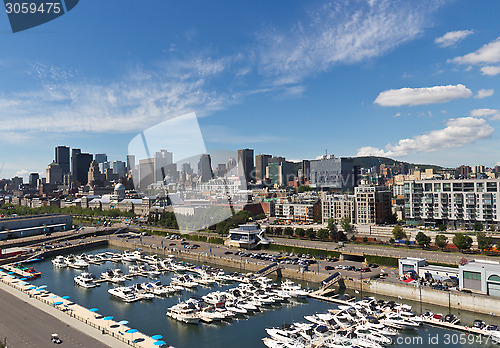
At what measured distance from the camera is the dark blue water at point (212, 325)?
17.3 metres

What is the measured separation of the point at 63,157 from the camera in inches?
7352

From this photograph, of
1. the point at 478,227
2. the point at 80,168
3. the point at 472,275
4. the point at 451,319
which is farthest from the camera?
the point at 80,168

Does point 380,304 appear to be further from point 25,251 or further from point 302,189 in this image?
point 302,189

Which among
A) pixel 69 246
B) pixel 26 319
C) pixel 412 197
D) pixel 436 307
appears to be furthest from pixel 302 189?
pixel 26 319

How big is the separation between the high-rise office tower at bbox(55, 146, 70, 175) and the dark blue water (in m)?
178

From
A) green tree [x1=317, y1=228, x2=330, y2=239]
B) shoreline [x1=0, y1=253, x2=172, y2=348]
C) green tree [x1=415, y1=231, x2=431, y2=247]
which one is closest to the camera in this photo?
shoreline [x1=0, y1=253, x2=172, y2=348]

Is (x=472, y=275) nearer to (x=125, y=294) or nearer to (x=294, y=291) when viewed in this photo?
(x=294, y=291)

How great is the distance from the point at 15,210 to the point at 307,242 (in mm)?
79301

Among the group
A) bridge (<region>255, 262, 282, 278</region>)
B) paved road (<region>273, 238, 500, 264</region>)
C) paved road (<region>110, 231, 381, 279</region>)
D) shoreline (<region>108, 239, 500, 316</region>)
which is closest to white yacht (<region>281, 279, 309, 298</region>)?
shoreline (<region>108, 239, 500, 316</region>)

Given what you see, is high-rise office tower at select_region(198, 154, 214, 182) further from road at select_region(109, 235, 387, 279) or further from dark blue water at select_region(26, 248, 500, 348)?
dark blue water at select_region(26, 248, 500, 348)

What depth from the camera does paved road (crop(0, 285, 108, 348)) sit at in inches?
599

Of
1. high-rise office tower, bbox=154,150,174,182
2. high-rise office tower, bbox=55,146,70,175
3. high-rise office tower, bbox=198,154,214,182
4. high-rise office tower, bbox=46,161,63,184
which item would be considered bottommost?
high-rise office tower, bbox=154,150,174,182

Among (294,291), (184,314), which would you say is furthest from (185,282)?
(294,291)

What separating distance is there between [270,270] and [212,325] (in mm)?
10213
